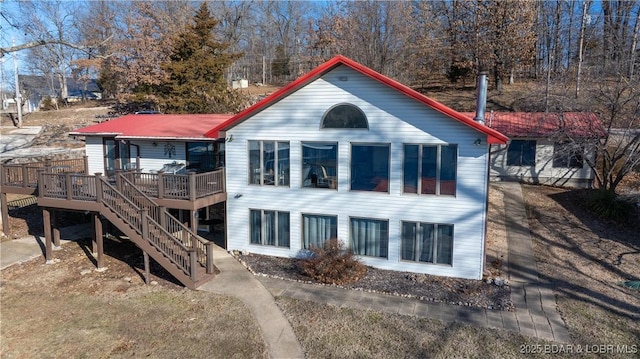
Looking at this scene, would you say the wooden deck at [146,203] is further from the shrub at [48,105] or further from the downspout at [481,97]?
the shrub at [48,105]

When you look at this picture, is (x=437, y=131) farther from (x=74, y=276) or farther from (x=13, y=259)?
(x=13, y=259)

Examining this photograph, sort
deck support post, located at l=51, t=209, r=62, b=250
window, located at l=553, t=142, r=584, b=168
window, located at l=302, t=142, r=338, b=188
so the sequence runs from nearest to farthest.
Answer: window, located at l=302, t=142, r=338, b=188 < deck support post, located at l=51, t=209, r=62, b=250 < window, located at l=553, t=142, r=584, b=168

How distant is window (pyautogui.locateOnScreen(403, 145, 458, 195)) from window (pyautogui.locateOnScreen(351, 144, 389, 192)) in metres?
0.61

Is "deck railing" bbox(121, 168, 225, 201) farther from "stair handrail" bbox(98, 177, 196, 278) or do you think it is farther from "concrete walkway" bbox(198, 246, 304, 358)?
"concrete walkway" bbox(198, 246, 304, 358)

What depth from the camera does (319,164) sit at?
13.0m

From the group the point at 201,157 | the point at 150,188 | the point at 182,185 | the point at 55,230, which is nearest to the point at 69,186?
the point at 150,188

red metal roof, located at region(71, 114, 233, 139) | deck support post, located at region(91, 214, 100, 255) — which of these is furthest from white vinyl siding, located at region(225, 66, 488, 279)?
deck support post, located at region(91, 214, 100, 255)

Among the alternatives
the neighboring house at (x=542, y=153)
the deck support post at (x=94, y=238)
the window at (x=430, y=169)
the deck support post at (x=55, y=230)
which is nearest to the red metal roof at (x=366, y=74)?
the window at (x=430, y=169)

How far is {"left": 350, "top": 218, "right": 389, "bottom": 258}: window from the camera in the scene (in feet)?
41.1

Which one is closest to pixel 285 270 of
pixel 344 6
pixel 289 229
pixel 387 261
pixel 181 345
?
pixel 289 229

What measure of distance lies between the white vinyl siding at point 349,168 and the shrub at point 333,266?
0.75 meters

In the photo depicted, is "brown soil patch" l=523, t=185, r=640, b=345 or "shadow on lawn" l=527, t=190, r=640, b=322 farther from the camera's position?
"shadow on lawn" l=527, t=190, r=640, b=322

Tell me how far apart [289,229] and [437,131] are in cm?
565

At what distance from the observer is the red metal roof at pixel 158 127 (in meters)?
16.0
